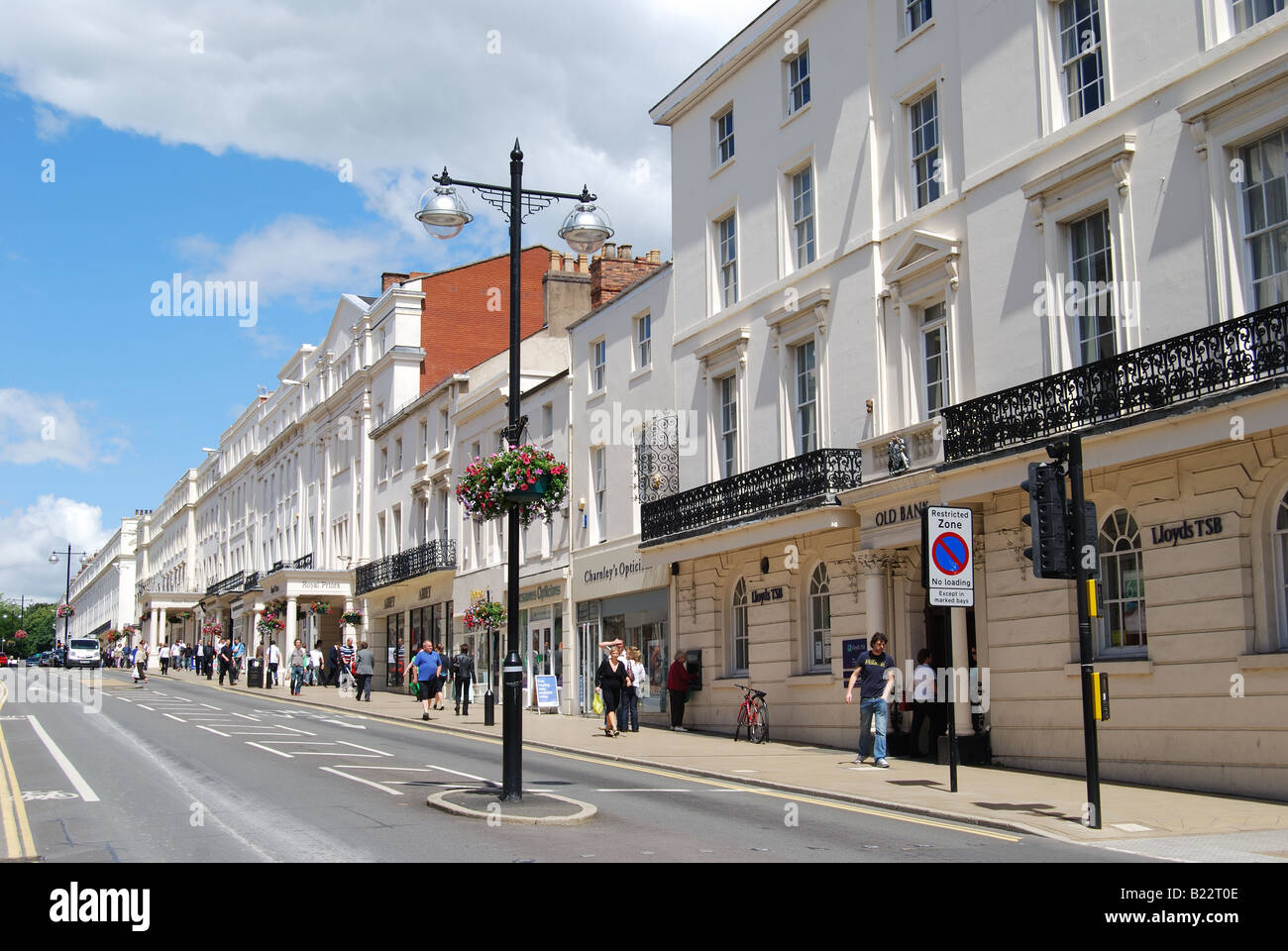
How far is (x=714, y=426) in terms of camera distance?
2648 cm

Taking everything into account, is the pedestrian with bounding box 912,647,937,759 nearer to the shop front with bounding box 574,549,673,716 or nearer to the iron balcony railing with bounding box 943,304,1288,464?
the iron balcony railing with bounding box 943,304,1288,464

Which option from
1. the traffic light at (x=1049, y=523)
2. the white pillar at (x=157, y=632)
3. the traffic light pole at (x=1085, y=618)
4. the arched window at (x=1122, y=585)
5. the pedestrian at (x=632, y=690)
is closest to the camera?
the traffic light pole at (x=1085, y=618)

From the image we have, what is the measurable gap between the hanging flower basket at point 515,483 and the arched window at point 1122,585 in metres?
7.26

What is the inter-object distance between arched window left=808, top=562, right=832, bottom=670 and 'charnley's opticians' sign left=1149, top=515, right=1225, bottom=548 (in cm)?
774

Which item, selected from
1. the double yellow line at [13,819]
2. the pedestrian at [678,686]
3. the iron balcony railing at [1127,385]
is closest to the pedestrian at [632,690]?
the pedestrian at [678,686]

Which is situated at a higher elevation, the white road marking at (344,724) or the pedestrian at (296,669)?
the pedestrian at (296,669)

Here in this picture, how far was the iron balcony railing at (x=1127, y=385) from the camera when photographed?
1361 cm

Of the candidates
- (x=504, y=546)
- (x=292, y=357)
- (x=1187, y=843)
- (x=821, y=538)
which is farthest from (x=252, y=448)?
(x=1187, y=843)

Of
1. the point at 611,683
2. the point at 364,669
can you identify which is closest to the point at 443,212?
the point at 611,683

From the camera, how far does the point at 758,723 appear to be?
23.3 metres

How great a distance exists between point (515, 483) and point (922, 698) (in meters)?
8.32

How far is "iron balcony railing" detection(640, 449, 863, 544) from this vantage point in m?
21.5

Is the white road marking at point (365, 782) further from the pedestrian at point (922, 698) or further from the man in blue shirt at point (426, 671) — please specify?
the man in blue shirt at point (426, 671)
